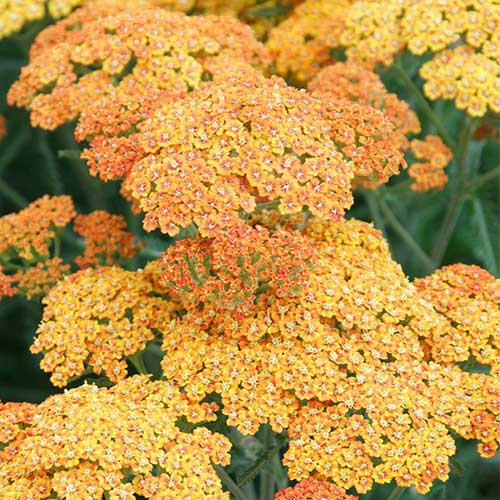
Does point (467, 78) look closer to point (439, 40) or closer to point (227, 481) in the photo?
point (439, 40)

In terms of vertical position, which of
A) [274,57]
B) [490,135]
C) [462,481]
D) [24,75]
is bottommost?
[462,481]

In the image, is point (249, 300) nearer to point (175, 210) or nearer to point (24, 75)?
point (175, 210)

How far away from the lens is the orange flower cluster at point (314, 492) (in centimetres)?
198

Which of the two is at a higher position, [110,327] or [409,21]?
[409,21]

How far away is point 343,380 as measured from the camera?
216 centimetres

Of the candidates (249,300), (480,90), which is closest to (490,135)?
(480,90)

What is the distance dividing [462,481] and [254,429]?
Answer: 1.23 metres

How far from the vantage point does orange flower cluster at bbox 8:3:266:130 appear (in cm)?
270

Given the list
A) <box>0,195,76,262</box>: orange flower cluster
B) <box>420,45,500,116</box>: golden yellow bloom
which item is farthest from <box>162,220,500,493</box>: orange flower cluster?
<box>420,45,500,116</box>: golden yellow bloom

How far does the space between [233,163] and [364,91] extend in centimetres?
80

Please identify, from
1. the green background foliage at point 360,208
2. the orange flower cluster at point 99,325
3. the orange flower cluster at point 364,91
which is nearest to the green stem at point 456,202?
the green background foliage at point 360,208

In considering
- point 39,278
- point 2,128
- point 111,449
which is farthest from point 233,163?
point 2,128

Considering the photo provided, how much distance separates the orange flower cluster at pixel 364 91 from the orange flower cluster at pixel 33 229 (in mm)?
828

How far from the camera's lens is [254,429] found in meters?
2.12
